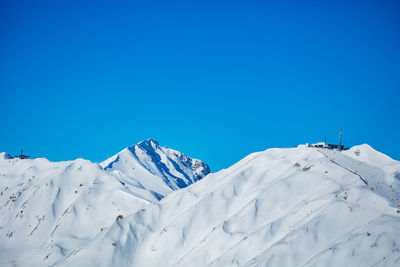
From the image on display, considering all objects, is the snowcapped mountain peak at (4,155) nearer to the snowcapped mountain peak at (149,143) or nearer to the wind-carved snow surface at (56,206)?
the wind-carved snow surface at (56,206)

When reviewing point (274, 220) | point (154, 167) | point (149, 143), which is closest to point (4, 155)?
point (154, 167)

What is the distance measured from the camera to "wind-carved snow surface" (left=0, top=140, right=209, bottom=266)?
52.3 meters

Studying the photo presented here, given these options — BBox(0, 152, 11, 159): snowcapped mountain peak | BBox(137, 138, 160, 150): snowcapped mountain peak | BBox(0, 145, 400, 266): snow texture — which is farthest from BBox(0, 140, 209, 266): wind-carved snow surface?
BBox(137, 138, 160, 150): snowcapped mountain peak

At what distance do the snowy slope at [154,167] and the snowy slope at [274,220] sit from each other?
26.1 metres

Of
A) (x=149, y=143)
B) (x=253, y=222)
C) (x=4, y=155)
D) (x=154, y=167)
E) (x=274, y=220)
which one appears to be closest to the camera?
(x=274, y=220)

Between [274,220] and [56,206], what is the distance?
134 ft

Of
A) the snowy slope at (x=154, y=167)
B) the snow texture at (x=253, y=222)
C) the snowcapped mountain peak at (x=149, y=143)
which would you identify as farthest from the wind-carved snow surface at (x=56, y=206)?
the snowcapped mountain peak at (x=149, y=143)

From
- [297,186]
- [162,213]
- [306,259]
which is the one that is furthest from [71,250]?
[306,259]

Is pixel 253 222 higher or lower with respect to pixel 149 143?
lower

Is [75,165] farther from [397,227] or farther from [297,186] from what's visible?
[397,227]

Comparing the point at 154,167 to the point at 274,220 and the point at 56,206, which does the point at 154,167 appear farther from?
the point at 274,220

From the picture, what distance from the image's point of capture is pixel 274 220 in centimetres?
3531

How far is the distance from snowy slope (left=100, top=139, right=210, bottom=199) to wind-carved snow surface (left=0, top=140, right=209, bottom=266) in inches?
249

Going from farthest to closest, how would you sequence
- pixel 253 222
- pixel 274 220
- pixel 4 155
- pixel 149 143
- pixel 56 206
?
pixel 149 143, pixel 4 155, pixel 56 206, pixel 253 222, pixel 274 220
